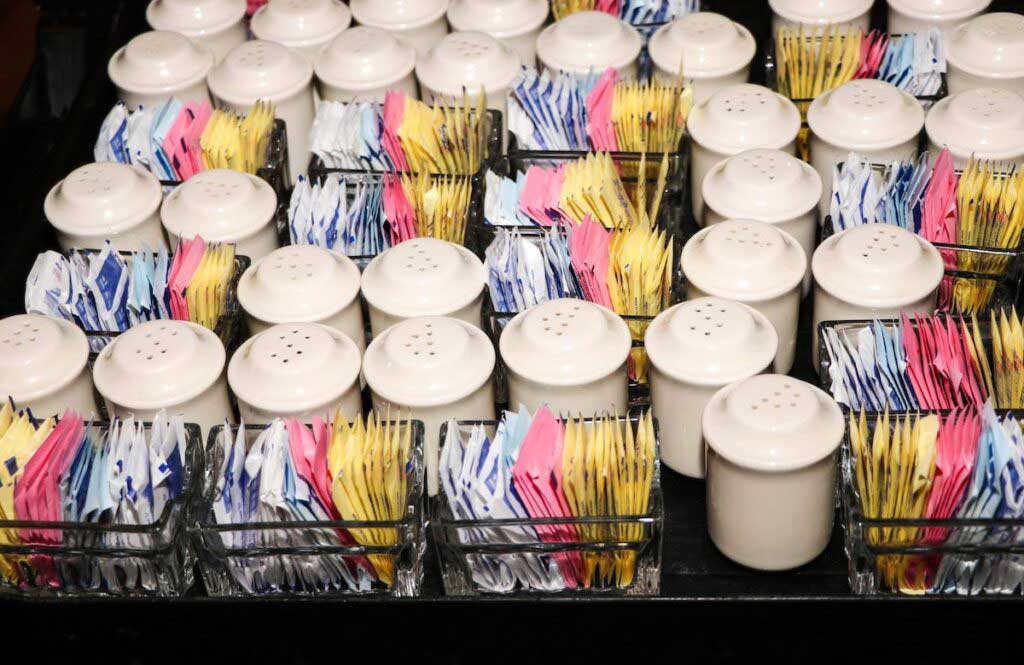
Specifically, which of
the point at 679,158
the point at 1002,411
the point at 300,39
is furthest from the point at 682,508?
the point at 300,39

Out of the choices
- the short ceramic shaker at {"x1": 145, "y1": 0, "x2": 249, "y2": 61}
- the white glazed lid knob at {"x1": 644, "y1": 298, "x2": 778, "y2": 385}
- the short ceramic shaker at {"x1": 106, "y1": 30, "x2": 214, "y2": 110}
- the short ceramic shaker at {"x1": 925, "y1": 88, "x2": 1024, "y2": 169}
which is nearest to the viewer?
the white glazed lid knob at {"x1": 644, "y1": 298, "x2": 778, "y2": 385}

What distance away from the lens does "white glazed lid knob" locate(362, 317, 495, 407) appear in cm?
106

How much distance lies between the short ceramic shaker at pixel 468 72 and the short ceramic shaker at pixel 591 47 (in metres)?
0.04

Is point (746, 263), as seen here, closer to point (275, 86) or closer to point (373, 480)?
point (373, 480)

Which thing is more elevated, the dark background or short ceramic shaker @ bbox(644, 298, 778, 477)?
short ceramic shaker @ bbox(644, 298, 778, 477)

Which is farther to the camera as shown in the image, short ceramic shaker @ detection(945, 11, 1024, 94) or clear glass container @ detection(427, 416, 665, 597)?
short ceramic shaker @ detection(945, 11, 1024, 94)

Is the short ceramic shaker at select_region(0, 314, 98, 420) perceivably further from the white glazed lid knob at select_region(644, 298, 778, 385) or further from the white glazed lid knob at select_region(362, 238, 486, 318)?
the white glazed lid knob at select_region(644, 298, 778, 385)

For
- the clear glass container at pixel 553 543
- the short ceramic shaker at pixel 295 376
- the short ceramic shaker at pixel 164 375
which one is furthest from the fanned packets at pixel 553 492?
the short ceramic shaker at pixel 164 375

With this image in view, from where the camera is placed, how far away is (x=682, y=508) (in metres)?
1.10

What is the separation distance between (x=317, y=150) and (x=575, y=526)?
0.55 m

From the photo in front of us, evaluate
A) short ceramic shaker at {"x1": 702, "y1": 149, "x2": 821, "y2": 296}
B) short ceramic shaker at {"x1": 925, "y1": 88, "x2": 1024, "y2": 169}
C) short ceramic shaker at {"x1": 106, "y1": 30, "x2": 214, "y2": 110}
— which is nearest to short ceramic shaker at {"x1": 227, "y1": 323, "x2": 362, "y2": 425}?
short ceramic shaker at {"x1": 702, "y1": 149, "x2": 821, "y2": 296}

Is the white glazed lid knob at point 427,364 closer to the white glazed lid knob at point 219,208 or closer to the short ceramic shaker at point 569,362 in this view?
the short ceramic shaker at point 569,362

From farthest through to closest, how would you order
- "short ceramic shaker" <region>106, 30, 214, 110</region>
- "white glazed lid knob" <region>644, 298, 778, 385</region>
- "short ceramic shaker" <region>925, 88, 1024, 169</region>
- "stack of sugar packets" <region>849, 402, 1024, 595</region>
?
"short ceramic shaker" <region>106, 30, 214, 110</region>, "short ceramic shaker" <region>925, 88, 1024, 169</region>, "white glazed lid knob" <region>644, 298, 778, 385</region>, "stack of sugar packets" <region>849, 402, 1024, 595</region>
